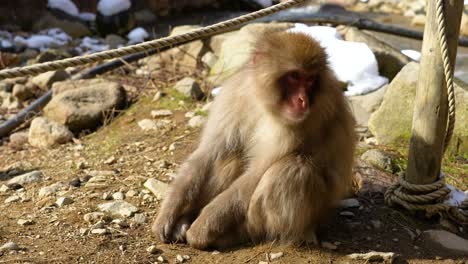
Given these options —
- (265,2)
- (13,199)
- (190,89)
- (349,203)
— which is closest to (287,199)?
(349,203)

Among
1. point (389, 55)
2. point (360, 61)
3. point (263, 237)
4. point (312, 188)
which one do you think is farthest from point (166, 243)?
point (389, 55)

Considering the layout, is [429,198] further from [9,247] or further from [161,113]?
[161,113]

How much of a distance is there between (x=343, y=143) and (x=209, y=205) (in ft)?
2.64

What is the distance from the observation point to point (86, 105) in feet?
19.7

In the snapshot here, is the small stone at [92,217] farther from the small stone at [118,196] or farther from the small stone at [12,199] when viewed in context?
the small stone at [12,199]

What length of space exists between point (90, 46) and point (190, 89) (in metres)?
3.72

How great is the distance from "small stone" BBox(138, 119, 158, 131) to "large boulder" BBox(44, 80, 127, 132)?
0.45 metres

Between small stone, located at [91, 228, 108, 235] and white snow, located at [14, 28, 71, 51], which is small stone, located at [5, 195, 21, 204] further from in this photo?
white snow, located at [14, 28, 71, 51]

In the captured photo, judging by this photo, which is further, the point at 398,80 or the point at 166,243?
the point at 398,80

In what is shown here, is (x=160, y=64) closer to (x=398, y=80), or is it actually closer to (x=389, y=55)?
(x=389, y=55)

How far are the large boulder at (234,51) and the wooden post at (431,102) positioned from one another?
9.25 ft

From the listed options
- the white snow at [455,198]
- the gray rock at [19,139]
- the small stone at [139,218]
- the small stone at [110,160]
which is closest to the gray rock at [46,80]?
the gray rock at [19,139]

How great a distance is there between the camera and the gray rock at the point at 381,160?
15.3 feet

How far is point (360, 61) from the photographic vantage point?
20.4 ft
